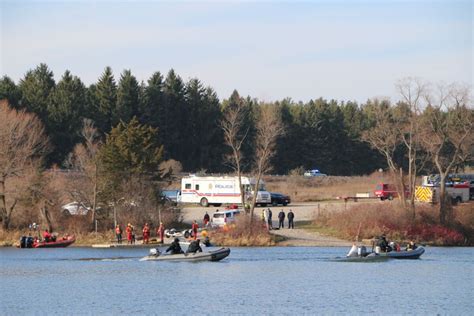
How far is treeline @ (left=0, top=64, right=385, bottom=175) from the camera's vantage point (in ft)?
380

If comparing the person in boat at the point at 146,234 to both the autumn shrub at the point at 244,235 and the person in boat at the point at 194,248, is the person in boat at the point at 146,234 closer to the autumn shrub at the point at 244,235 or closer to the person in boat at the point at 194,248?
the autumn shrub at the point at 244,235

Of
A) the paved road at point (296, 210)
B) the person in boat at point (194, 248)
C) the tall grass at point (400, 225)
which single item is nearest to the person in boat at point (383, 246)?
the tall grass at point (400, 225)

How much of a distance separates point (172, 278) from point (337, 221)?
22971 mm

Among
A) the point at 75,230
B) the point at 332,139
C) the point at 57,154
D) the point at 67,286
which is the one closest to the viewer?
the point at 67,286

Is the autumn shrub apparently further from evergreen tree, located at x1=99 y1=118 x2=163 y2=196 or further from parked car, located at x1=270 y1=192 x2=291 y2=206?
parked car, located at x1=270 y1=192 x2=291 y2=206

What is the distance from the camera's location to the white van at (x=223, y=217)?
74875mm

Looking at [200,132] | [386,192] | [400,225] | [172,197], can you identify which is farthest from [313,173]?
[400,225]

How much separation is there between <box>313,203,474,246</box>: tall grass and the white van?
7.00 m

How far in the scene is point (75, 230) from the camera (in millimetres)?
76562

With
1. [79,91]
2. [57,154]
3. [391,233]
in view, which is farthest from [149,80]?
[391,233]

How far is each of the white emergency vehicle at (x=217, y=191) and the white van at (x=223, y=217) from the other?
14357 mm

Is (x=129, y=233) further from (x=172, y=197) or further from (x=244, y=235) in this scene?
(x=172, y=197)

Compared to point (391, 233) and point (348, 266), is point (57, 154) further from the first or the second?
point (348, 266)

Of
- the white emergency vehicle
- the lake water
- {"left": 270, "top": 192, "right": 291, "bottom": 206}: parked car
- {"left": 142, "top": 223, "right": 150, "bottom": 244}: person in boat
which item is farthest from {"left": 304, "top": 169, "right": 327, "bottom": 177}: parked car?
the lake water
